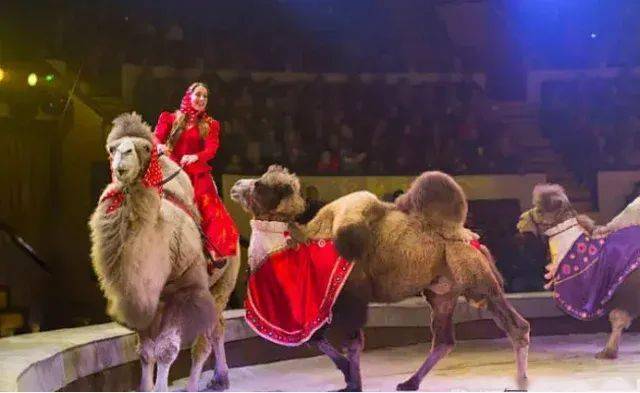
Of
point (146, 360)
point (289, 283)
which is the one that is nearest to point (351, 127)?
point (289, 283)

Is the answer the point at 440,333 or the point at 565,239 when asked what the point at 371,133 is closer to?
the point at 565,239

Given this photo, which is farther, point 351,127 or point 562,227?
point 351,127

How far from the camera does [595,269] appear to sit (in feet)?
21.3

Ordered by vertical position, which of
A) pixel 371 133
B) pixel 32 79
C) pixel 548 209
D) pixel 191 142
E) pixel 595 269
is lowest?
pixel 595 269

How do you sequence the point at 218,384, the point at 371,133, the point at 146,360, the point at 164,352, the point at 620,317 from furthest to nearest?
the point at 371,133, the point at 620,317, the point at 218,384, the point at 146,360, the point at 164,352

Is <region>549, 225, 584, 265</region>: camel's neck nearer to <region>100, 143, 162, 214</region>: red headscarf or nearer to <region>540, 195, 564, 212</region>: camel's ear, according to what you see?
<region>540, 195, 564, 212</region>: camel's ear

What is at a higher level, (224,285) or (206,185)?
(206,185)

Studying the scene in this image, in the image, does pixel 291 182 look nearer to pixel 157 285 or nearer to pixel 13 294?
pixel 157 285

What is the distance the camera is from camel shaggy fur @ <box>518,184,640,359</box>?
6465 mm

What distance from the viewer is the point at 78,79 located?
10.3 meters

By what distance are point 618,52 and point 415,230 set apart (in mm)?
8763

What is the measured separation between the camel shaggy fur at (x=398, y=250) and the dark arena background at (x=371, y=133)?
0.98m

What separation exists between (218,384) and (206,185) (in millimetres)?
1166

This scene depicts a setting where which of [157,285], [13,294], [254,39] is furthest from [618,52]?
[157,285]
